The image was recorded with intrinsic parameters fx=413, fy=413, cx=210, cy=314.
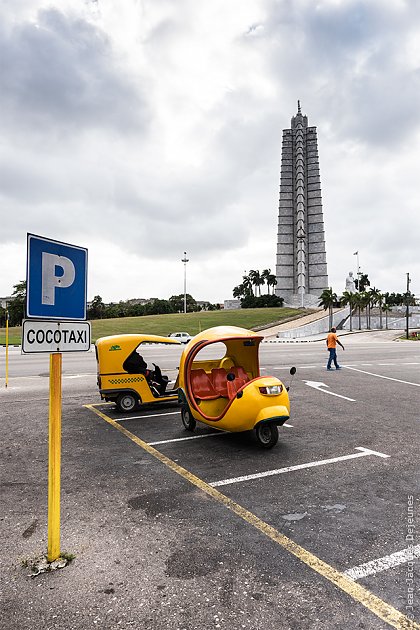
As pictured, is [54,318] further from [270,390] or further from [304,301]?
[304,301]

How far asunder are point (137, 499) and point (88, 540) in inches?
37.8

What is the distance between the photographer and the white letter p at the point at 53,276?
3.77 m

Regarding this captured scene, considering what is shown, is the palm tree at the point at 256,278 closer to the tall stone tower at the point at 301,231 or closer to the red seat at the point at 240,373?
the tall stone tower at the point at 301,231

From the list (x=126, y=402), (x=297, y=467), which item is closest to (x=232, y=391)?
(x=297, y=467)

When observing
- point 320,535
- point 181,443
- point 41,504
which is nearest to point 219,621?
point 320,535

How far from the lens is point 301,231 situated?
113 metres

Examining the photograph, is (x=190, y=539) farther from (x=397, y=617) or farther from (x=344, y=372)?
(x=344, y=372)

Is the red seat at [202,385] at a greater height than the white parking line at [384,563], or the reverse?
the red seat at [202,385]

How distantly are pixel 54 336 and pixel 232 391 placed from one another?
182 inches

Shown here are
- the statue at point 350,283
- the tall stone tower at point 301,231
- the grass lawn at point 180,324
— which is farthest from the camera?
the tall stone tower at point 301,231

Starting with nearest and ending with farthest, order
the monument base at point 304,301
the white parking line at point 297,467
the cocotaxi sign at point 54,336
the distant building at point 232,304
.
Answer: the cocotaxi sign at point 54,336 < the white parking line at point 297,467 < the monument base at point 304,301 < the distant building at point 232,304

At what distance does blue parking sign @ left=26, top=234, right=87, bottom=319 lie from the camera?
366 centimetres

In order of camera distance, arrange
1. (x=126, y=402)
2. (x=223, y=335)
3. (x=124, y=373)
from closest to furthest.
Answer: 1. (x=223, y=335)
2. (x=124, y=373)
3. (x=126, y=402)

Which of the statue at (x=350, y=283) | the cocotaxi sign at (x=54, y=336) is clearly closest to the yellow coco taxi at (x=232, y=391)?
the cocotaxi sign at (x=54, y=336)
